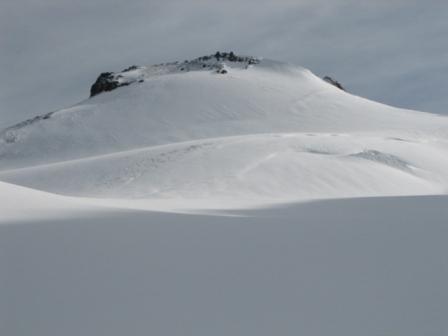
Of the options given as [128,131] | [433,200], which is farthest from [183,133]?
[433,200]

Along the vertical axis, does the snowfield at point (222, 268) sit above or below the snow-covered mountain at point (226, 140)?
below

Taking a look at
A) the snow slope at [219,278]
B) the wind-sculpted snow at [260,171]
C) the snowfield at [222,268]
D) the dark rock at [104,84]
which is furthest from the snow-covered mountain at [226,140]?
the snow slope at [219,278]

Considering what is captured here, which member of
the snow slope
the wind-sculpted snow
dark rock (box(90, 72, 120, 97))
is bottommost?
the snow slope

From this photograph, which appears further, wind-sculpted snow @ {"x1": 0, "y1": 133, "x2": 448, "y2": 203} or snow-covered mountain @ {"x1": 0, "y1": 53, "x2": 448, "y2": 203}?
snow-covered mountain @ {"x1": 0, "y1": 53, "x2": 448, "y2": 203}

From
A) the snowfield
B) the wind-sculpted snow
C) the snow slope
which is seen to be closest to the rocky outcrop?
the wind-sculpted snow

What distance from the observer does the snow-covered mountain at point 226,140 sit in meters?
17.8

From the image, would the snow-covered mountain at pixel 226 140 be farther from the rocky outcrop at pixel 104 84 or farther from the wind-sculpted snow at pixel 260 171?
the rocky outcrop at pixel 104 84

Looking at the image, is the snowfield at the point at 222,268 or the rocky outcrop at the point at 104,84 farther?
the rocky outcrop at the point at 104,84

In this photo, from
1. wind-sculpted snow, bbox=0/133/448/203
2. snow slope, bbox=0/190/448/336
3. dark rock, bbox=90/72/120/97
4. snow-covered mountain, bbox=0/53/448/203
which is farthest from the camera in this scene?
dark rock, bbox=90/72/120/97

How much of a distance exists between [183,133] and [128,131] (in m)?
4.09

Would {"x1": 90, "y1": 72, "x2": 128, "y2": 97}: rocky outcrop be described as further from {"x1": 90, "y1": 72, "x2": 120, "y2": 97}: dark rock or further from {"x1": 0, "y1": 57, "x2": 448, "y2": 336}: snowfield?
{"x1": 0, "y1": 57, "x2": 448, "y2": 336}: snowfield

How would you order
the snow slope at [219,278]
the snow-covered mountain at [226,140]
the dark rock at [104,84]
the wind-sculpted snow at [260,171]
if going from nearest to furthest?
the snow slope at [219,278] → the wind-sculpted snow at [260,171] → the snow-covered mountain at [226,140] → the dark rock at [104,84]

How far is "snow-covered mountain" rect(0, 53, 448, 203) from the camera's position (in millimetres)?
17844

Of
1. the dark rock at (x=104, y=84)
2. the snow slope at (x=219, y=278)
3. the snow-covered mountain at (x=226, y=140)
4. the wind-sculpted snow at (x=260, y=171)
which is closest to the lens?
the snow slope at (x=219, y=278)
